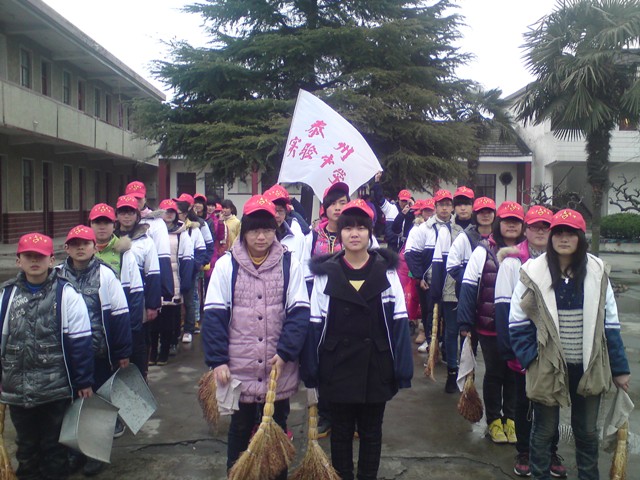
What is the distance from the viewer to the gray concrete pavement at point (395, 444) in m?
3.98

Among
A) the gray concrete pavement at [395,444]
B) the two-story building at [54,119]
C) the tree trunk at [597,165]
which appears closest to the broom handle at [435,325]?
the gray concrete pavement at [395,444]

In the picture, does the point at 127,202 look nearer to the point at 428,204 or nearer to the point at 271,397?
the point at 271,397

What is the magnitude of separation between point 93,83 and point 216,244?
1994cm

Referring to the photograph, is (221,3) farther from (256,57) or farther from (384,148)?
(384,148)

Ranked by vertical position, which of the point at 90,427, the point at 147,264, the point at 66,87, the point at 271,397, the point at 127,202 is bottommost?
the point at 90,427

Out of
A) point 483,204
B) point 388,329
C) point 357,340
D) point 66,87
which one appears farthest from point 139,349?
point 66,87

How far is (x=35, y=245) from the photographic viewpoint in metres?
3.53

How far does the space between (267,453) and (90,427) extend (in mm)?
1351

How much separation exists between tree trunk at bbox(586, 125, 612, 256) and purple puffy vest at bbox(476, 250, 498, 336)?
1005 centimetres

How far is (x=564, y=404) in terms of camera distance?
3275 millimetres

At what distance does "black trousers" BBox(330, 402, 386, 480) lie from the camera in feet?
10.8

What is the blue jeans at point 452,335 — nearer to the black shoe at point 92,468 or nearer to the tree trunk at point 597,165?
the black shoe at point 92,468

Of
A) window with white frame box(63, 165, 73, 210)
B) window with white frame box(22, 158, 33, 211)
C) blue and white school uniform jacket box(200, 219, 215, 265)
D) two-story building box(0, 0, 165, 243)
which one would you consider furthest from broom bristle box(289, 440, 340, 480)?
window with white frame box(63, 165, 73, 210)

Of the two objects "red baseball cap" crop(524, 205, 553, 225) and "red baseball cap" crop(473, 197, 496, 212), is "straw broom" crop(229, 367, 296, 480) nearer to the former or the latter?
"red baseball cap" crop(524, 205, 553, 225)
